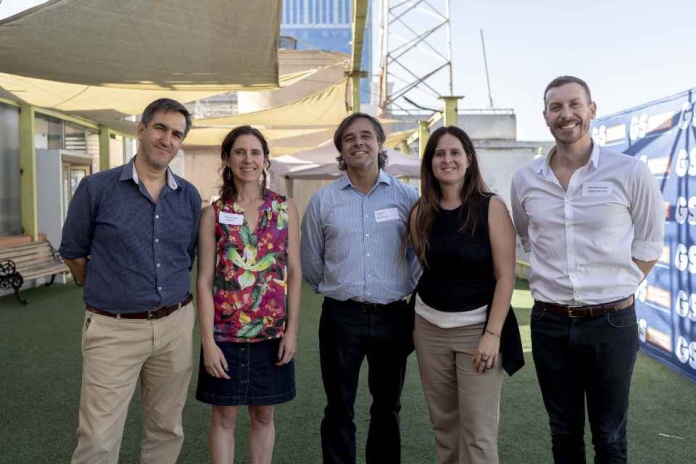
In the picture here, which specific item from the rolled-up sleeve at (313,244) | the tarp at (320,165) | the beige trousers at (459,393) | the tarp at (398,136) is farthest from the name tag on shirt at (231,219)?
the tarp at (398,136)

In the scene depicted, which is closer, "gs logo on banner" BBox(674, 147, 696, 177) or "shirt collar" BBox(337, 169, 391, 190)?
"shirt collar" BBox(337, 169, 391, 190)

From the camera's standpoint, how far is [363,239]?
263 cm

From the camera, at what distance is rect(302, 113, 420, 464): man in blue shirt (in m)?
2.61

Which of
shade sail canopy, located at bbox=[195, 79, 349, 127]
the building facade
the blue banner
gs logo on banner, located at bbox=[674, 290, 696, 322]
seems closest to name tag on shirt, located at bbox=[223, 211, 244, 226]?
the blue banner

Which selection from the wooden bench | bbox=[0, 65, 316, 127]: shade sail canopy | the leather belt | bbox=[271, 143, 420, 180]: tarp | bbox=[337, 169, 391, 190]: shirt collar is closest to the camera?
the leather belt

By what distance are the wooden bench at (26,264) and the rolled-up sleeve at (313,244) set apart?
266 inches

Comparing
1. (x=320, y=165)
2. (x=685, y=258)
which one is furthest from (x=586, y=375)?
(x=320, y=165)

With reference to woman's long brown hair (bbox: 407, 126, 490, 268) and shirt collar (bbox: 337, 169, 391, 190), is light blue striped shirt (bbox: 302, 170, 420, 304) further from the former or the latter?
woman's long brown hair (bbox: 407, 126, 490, 268)

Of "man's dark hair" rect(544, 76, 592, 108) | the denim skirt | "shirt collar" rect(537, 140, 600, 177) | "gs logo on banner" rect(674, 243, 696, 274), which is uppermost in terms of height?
"man's dark hair" rect(544, 76, 592, 108)

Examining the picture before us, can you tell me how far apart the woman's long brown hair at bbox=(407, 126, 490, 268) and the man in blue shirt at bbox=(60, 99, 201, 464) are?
0.98 m

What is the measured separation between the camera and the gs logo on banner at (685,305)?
Answer: 478 cm

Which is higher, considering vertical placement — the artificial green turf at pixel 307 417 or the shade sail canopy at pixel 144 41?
the shade sail canopy at pixel 144 41

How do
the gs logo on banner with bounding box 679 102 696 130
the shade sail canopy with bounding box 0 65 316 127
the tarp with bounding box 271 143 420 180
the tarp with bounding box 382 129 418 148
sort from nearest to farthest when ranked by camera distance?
the gs logo on banner with bounding box 679 102 696 130, the shade sail canopy with bounding box 0 65 316 127, the tarp with bounding box 271 143 420 180, the tarp with bounding box 382 129 418 148

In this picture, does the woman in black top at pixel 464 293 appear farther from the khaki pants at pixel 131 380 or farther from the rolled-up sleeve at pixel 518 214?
the khaki pants at pixel 131 380
